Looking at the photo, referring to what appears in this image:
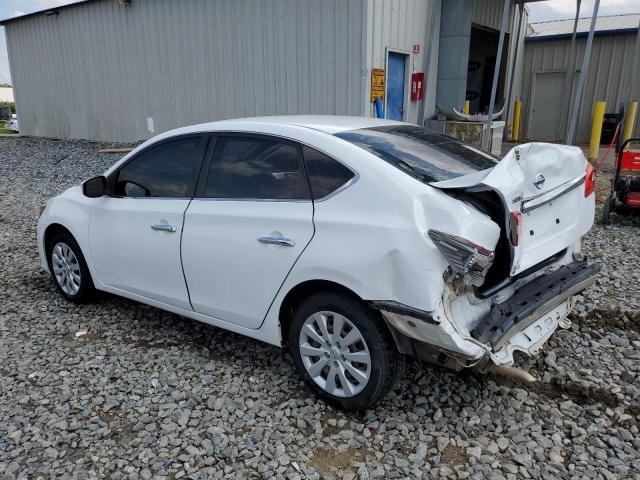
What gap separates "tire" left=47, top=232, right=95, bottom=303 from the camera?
4.33m

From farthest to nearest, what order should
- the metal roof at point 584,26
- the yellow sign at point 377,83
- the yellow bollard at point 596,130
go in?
the metal roof at point 584,26
the yellow bollard at point 596,130
the yellow sign at point 377,83

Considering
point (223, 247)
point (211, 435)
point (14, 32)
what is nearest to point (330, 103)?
point (223, 247)

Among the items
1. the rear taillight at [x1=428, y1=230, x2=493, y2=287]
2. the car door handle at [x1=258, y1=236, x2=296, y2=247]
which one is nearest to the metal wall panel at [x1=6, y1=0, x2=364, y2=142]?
the car door handle at [x1=258, y1=236, x2=296, y2=247]

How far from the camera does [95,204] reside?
407 centimetres

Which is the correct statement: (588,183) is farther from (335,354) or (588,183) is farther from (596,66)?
(596,66)

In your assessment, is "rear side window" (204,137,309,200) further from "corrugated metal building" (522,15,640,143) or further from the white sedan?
"corrugated metal building" (522,15,640,143)

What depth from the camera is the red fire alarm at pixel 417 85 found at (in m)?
11.2

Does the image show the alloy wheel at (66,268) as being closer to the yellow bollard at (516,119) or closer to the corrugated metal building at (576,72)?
the corrugated metal building at (576,72)

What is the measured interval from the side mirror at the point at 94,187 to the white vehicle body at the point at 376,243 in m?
0.35

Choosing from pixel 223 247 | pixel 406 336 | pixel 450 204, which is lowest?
pixel 406 336

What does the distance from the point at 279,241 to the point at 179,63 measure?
1175cm

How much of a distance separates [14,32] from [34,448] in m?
19.2

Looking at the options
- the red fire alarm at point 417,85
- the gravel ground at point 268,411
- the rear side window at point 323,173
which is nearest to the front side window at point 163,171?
the rear side window at point 323,173

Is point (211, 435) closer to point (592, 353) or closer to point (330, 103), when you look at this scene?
point (592, 353)
